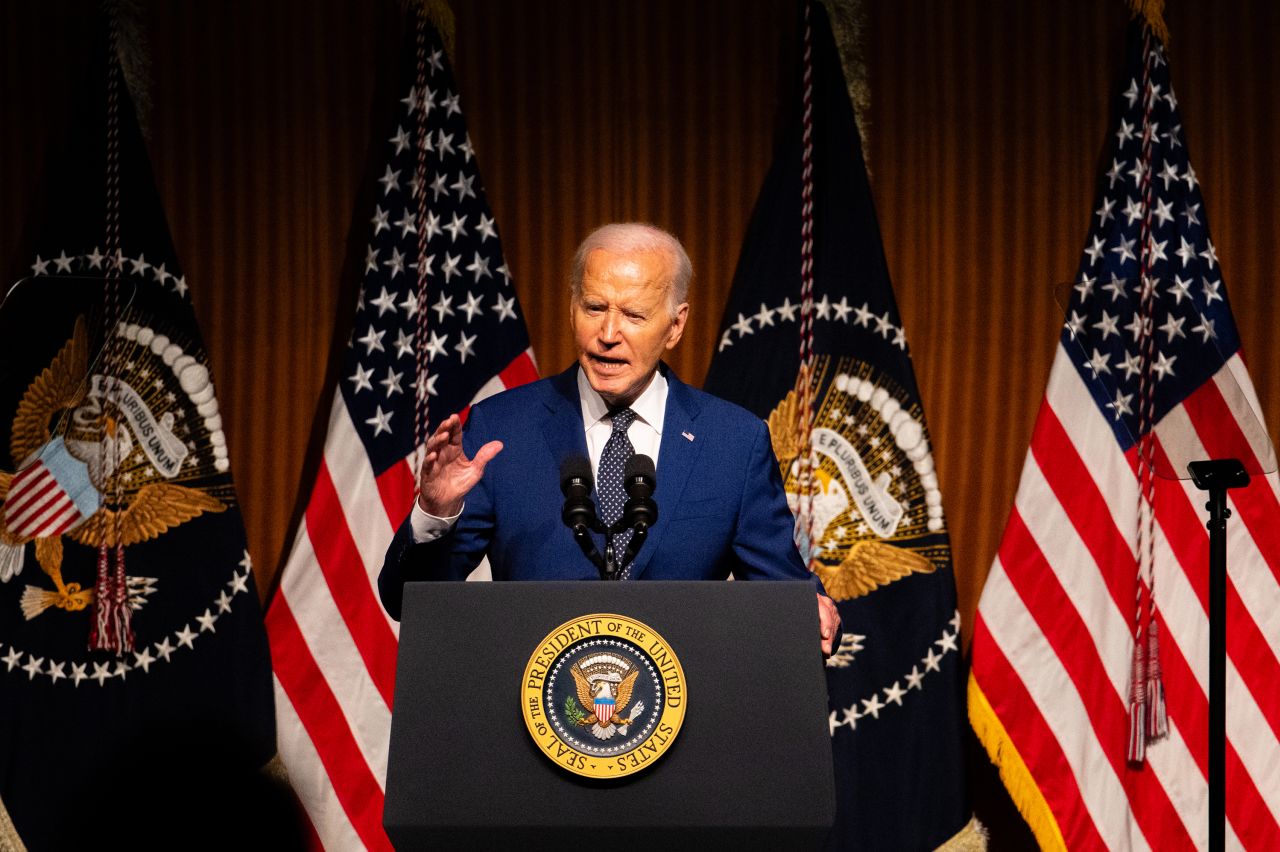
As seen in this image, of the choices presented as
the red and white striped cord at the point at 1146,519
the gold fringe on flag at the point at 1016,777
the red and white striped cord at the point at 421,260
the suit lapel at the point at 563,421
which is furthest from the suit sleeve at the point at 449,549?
the red and white striped cord at the point at 1146,519

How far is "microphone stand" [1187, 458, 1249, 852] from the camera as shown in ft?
7.21

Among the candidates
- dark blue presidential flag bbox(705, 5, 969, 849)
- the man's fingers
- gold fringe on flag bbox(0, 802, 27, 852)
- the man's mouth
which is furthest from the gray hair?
gold fringe on flag bbox(0, 802, 27, 852)

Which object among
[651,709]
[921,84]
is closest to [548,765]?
[651,709]

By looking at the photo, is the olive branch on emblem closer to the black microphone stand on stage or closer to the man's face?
the black microphone stand on stage

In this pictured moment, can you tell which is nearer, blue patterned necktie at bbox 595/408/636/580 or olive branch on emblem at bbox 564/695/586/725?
olive branch on emblem at bbox 564/695/586/725

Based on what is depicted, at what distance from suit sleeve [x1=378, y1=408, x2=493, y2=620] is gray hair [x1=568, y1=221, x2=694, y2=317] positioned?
314 millimetres

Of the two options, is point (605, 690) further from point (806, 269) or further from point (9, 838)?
point (9, 838)

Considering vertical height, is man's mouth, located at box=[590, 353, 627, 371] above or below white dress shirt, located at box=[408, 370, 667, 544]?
above

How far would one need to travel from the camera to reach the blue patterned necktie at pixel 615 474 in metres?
2.05

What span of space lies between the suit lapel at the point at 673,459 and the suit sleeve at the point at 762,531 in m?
0.11

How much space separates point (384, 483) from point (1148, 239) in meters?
2.07

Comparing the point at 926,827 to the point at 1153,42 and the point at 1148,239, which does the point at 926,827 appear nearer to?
the point at 1148,239

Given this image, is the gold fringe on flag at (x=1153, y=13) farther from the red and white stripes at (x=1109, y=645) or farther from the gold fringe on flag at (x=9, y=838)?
the gold fringe on flag at (x=9, y=838)

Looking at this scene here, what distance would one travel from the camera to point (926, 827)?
321 cm
